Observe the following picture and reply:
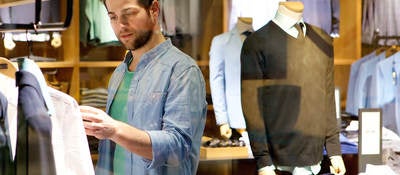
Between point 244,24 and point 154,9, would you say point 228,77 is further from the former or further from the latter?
point 154,9

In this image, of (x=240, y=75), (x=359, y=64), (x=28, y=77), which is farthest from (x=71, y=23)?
(x=359, y=64)

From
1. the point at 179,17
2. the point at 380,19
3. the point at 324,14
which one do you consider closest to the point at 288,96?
the point at 324,14

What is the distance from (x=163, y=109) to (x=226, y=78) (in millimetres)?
469

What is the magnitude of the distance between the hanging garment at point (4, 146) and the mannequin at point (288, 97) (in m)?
0.81

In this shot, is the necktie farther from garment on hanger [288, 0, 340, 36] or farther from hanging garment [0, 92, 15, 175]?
hanging garment [0, 92, 15, 175]

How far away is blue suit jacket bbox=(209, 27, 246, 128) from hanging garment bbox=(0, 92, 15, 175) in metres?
0.59

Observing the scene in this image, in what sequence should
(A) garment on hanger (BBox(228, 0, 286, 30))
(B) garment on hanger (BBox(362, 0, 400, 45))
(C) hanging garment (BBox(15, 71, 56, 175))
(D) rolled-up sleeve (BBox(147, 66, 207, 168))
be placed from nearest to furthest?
1. (C) hanging garment (BBox(15, 71, 56, 175))
2. (D) rolled-up sleeve (BBox(147, 66, 207, 168))
3. (A) garment on hanger (BBox(228, 0, 286, 30))
4. (B) garment on hanger (BBox(362, 0, 400, 45))

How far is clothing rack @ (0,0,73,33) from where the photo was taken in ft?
4.55

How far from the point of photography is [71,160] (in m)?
1.22

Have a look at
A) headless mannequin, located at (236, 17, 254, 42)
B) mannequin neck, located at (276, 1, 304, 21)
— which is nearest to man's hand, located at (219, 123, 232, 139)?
headless mannequin, located at (236, 17, 254, 42)

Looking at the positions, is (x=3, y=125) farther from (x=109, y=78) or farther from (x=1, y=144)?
(x=109, y=78)

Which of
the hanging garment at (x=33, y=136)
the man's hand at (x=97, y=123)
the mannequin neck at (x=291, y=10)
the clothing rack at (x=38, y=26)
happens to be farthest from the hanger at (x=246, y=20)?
the hanging garment at (x=33, y=136)

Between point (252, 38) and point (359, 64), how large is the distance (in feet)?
1.19

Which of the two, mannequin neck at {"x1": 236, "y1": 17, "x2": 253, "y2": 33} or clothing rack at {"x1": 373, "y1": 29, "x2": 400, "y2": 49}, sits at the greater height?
mannequin neck at {"x1": 236, "y1": 17, "x2": 253, "y2": 33}
